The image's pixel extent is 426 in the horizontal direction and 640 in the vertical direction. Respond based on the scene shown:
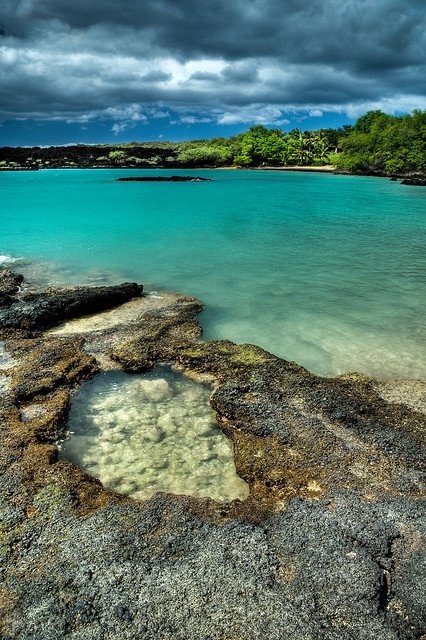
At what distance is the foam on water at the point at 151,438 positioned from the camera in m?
8.13

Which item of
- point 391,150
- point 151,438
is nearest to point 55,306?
point 151,438

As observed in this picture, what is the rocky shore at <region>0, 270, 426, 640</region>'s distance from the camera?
208 inches

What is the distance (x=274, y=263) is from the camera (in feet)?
79.4

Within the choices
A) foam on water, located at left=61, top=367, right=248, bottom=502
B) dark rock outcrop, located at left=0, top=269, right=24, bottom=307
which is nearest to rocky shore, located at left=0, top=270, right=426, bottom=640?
foam on water, located at left=61, top=367, right=248, bottom=502

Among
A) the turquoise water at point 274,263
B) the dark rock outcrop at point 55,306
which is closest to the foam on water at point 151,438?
the turquoise water at point 274,263

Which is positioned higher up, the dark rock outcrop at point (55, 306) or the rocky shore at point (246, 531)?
the dark rock outcrop at point (55, 306)

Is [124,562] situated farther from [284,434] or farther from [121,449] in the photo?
[284,434]

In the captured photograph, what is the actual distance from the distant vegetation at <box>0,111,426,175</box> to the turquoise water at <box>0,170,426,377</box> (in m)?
59.9

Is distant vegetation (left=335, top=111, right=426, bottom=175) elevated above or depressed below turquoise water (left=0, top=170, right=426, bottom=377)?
above

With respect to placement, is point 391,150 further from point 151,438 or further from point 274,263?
point 151,438

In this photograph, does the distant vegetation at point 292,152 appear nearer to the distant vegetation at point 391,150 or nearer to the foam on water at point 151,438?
the distant vegetation at point 391,150

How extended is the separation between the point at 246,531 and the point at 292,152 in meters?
140

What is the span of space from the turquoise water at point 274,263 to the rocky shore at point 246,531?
3855 millimetres

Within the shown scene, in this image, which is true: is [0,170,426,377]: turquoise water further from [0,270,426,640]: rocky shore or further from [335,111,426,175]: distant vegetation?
[335,111,426,175]: distant vegetation
